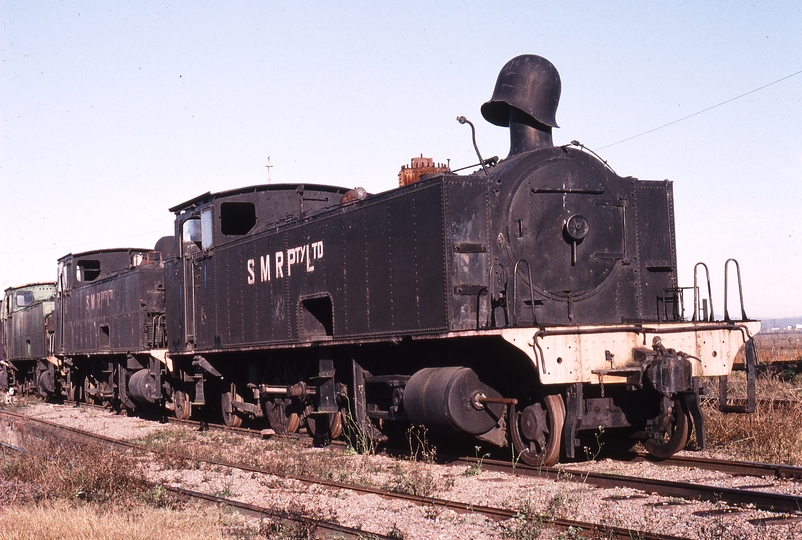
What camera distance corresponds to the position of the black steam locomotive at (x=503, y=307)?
336 inches

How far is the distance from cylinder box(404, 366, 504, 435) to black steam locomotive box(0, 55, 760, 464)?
0.02m

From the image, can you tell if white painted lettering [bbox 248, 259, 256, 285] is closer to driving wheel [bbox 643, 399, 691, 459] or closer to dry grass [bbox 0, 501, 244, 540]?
dry grass [bbox 0, 501, 244, 540]

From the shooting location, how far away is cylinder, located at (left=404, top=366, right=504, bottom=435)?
8555mm

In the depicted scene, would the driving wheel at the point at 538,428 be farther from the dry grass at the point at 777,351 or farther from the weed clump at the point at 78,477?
the dry grass at the point at 777,351

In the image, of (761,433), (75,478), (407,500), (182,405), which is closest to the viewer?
(407,500)

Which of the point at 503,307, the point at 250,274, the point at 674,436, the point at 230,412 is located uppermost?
the point at 250,274

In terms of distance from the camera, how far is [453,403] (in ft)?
28.0

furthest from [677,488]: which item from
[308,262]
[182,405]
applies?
[182,405]

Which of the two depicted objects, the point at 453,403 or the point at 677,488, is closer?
the point at 677,488

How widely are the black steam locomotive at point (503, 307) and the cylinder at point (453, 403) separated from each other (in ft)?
0.06

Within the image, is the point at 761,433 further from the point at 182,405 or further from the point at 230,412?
the point at 182,405

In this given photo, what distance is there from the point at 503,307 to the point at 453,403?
1176 millimetres

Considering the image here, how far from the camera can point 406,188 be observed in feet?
31.6

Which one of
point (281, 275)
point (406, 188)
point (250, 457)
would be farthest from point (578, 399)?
point (281, 275)
